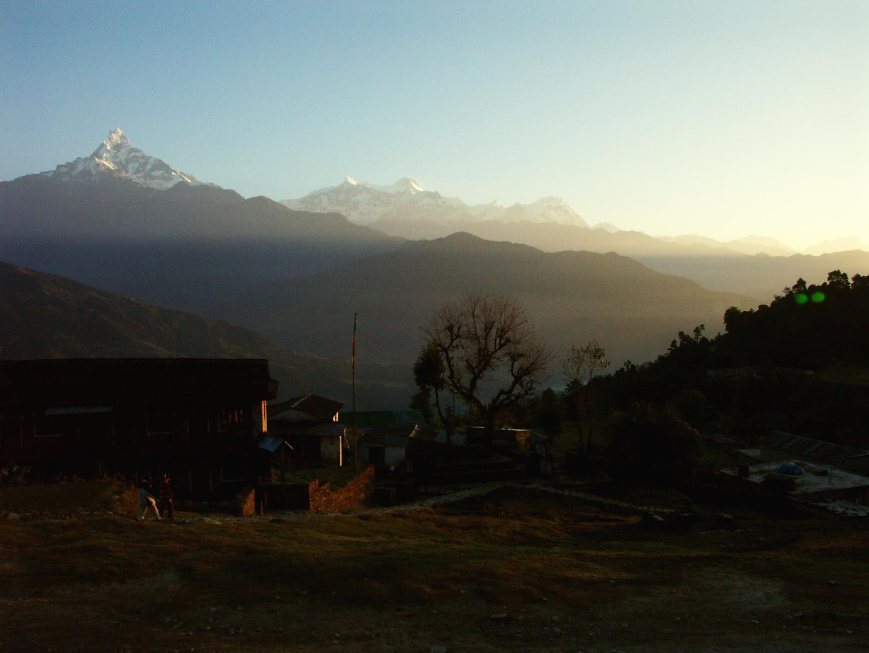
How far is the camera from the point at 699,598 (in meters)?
11.8

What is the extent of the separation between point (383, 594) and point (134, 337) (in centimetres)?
13468

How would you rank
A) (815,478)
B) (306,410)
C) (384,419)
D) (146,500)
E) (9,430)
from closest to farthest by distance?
1. (146,500)
2. (9,430)
3. (306,410)
4. (815,478)
5. (384,419)

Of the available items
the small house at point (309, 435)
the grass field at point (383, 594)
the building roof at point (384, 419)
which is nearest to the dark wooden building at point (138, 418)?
the small house at point (309, 435)

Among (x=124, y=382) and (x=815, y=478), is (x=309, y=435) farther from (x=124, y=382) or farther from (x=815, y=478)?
(x=815, y=478)

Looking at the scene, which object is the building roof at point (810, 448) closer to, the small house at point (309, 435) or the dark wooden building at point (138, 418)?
the small house at point (309, 435)

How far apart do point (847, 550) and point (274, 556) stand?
14046 mm

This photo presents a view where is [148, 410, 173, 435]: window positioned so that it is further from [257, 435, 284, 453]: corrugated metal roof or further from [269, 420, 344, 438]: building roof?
[269, 420, 344, 438]: building roof

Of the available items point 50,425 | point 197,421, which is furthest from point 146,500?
point 50,425

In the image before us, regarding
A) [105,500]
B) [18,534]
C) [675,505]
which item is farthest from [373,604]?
[675,505]

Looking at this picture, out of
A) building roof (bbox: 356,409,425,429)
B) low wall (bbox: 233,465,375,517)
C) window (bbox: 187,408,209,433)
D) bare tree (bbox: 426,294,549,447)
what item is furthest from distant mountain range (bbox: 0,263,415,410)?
low wall (bbox: 233,465,375,517)

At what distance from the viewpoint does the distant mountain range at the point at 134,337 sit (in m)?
119

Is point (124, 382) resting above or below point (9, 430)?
above

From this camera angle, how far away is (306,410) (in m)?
36.2

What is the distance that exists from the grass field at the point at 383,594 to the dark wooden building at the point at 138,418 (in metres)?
13.7
